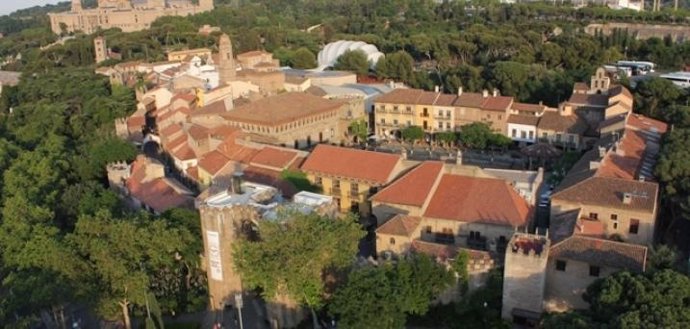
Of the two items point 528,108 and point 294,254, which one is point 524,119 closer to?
point 528,108

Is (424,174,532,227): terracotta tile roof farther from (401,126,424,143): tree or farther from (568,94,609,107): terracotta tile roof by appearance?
(568,94,609,107): terracotta tile roof

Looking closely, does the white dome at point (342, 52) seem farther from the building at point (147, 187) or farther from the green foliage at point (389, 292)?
the green foliage at point (389, 292)

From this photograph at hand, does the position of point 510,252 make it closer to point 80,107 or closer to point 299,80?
point 299,80

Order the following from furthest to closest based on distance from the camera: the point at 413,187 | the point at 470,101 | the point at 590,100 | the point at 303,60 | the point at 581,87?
the point at 303,60 → the point at 470,101 → the point at 581,87 → the point at 590,100 → the point at 413,187

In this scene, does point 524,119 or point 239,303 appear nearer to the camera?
point 239,303

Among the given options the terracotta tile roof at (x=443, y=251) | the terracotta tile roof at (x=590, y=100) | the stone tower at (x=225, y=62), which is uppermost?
the stone tower at (x=225, y=62)

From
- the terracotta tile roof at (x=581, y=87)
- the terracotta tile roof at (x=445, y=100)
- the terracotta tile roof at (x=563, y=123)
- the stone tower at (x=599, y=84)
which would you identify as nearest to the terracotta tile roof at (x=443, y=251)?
the terracotta tile roof at (x=563, y=123)

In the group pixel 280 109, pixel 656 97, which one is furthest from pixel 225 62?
pixel 656 97

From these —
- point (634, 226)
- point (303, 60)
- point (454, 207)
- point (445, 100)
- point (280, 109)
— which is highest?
point (280, 109)
